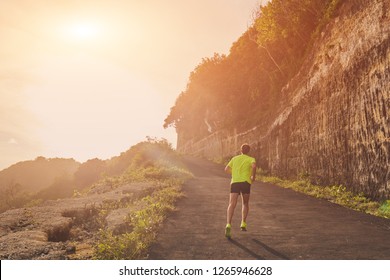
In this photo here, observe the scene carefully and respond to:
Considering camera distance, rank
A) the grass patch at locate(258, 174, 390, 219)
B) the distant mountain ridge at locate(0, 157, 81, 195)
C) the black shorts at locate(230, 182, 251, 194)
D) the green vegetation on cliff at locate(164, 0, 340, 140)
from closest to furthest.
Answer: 1. the black shorts at locate(230, 182, 251, 194)
2. the grass patch at locate(258, 174, 390, 219)
3. the green vegetation on cliff at locate(164, 0, 340, 140)
4. the distant mountain ridge at locate(0, 157, 81, 195)

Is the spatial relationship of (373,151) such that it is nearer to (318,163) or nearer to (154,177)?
(318,163)

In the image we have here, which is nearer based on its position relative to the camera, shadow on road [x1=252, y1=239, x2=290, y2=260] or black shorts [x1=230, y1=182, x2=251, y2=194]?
shadow on road [x1=252, y1=239, x2=290, y2=260]

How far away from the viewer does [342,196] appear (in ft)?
42.1

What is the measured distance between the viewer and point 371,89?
1170 centimetres

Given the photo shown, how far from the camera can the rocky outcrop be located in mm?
11266

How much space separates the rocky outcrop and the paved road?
190 cm

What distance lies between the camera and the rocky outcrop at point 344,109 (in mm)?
11266

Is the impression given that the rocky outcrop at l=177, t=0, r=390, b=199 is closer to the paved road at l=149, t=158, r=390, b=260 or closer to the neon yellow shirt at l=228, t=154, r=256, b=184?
the paved road at l=149, t=158, r=390, b=260

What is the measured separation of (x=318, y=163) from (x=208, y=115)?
31109 mm

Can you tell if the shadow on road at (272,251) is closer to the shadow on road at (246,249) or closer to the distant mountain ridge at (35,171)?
the shadow on road at (246,249)

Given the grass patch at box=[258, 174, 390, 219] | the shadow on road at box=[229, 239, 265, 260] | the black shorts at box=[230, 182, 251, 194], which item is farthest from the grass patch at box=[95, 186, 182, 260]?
the grass patch at box=[258, 174, 390, 219]

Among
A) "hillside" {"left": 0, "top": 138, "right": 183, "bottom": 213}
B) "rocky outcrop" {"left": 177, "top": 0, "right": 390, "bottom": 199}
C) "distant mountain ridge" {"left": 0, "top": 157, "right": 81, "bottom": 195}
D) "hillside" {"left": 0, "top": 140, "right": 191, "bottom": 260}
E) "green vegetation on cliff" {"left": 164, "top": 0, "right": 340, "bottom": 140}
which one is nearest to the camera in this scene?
"hillside" {"left": 0, "top": 140, "right": 191, "bottom": 260}

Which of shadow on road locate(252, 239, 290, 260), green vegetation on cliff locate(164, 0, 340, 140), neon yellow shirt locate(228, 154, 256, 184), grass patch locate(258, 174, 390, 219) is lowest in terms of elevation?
shadow on road locate(252, 239, 290, 260)
